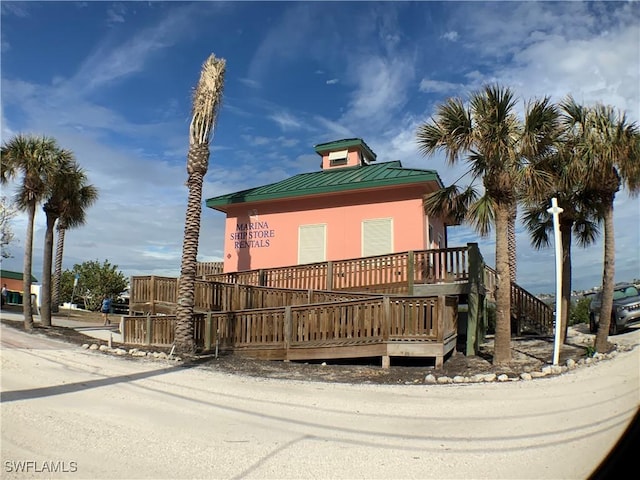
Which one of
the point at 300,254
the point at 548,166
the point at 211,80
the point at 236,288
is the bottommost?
the point at 236,288

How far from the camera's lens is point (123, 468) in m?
4.55

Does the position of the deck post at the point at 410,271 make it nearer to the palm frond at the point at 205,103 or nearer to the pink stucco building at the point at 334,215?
the pink stucco building at the point at 334,215

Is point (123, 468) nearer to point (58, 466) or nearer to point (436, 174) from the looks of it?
point (58, 466)

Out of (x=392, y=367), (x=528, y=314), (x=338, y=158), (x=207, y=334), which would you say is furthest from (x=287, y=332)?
(x=338, y=158)

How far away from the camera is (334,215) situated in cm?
1891

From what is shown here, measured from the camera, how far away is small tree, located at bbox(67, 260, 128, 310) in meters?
36.5

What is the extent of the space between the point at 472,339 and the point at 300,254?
844 cm

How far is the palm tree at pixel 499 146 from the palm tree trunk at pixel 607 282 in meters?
2.75

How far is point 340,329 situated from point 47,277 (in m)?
12.7

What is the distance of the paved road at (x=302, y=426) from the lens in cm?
456

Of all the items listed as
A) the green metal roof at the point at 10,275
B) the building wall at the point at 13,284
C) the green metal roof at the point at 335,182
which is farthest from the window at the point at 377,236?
the building wall at the point at 13,284

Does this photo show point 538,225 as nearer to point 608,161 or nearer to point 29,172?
point 608,161

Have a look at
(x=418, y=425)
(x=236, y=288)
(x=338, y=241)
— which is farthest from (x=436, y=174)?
(x=418, y=425)

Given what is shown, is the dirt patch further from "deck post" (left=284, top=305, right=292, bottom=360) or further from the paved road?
the paved road
